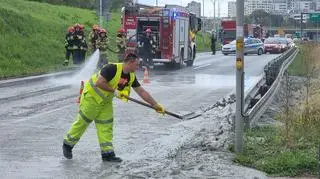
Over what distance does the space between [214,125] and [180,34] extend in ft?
63.0

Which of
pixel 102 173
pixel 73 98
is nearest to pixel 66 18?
pixel 73 98

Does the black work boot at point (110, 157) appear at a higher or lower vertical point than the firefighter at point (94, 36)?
lower

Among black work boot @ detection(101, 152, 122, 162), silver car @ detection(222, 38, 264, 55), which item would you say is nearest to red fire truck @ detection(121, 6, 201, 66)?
black work boot @ detection(101, 152, 122, 162)

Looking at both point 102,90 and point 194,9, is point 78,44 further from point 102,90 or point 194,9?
point 194,9

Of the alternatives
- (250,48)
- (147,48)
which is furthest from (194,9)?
(147,48)

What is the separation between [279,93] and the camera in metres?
16.7

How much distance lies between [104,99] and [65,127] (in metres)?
3.31

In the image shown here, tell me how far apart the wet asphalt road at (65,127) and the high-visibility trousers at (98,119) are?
26 centimetres

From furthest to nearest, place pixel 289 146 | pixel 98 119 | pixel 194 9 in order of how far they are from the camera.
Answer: pixel 194 9 < pixel 289 146 < pixel 98 119

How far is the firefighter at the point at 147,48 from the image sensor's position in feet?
93.1

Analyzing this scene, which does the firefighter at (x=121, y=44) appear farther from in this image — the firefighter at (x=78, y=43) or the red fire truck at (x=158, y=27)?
the firefighter at (x=78, y=43)

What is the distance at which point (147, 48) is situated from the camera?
28.3 metres

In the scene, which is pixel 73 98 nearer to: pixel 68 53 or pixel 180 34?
pixel 68 53

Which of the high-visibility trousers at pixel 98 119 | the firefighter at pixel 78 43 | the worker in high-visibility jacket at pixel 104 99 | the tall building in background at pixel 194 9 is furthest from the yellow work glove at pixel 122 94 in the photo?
the tall building in background at pixel 194 9
